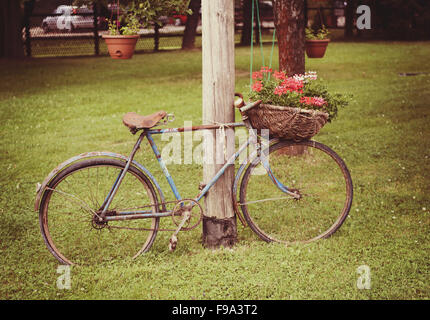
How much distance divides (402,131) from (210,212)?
4.81 metres

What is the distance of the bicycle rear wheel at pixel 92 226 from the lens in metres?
4.10

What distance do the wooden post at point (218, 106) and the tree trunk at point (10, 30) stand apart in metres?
16.6

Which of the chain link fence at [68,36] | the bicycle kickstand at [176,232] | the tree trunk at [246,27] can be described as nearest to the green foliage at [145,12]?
the bicycle kickstand at [176,232]

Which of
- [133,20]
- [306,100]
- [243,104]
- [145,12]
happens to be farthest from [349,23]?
[243,104]

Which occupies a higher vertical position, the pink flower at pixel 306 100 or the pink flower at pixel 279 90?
the pink flower at pixel 279 90

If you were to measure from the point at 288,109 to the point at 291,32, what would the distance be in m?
2.91

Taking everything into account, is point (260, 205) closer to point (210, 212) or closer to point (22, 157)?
point (210, 212)

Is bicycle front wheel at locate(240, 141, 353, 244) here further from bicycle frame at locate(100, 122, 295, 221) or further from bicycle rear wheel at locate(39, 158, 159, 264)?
bicycle rear wheel at locate(39, 158, 159, 264)

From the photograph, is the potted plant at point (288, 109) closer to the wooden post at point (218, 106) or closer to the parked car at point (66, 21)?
the wooden post at point (218, 106)

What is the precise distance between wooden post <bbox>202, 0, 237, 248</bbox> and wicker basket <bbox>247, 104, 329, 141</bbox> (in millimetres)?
254

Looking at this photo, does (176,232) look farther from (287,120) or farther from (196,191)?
(196,191)

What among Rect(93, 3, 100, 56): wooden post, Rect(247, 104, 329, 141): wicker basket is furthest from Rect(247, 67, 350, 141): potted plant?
Rect(93, 3, 100, 56): wooden post

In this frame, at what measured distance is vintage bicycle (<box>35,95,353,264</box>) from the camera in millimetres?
4129
